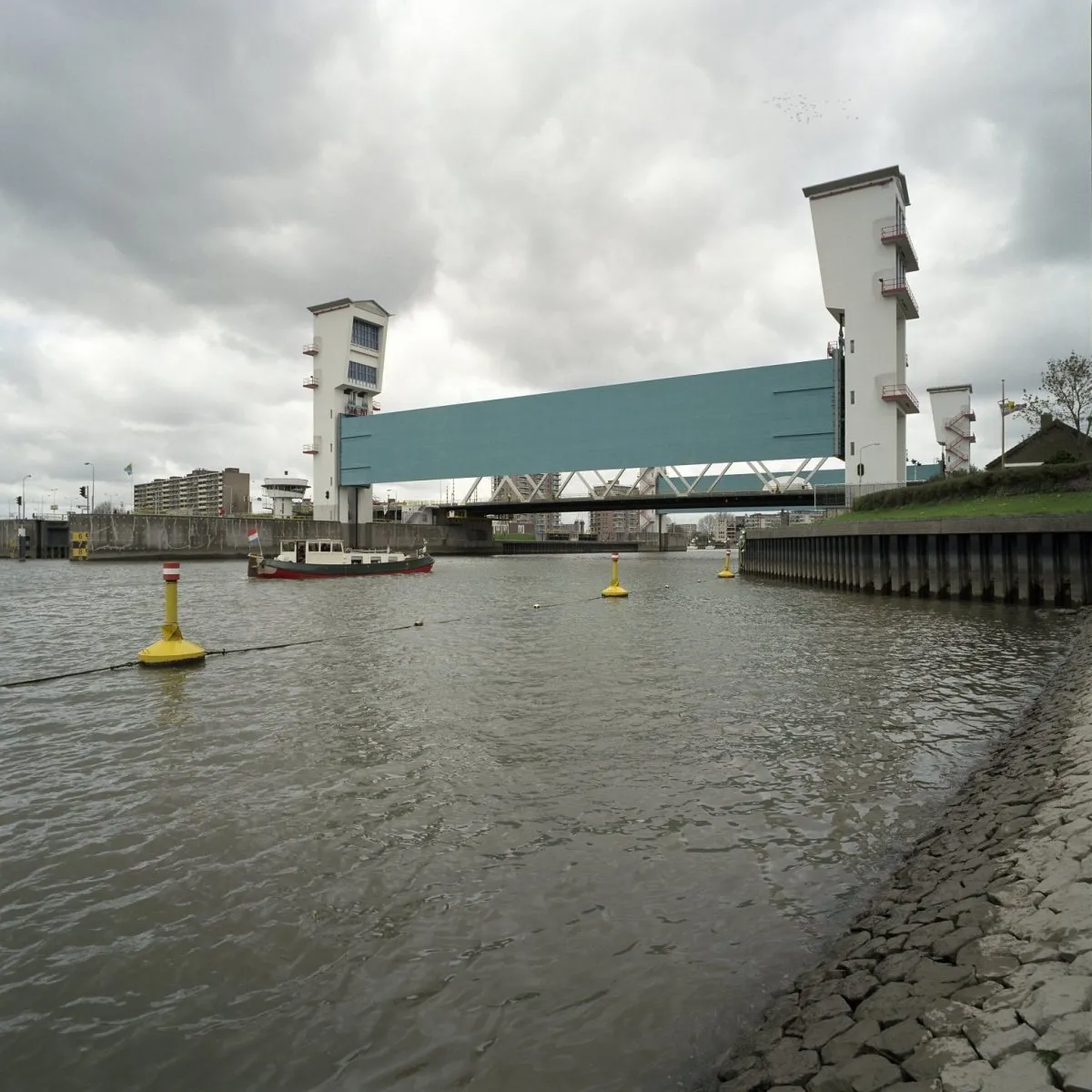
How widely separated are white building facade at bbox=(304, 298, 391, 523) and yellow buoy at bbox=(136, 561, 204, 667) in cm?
6295

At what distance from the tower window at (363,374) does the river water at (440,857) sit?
64358 millimetres

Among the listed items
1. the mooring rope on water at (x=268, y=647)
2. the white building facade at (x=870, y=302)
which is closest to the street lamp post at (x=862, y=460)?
the white building facade at (x=870, y=302)

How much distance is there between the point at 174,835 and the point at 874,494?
36205 millimetres

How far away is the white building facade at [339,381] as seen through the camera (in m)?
70.7

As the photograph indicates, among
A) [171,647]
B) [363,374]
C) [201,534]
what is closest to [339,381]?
[363,374]

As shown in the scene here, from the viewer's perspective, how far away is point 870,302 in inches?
1699

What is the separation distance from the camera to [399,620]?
19078mm

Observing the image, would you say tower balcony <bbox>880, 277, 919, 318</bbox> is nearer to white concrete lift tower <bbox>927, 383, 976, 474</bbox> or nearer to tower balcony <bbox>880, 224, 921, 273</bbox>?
tower balcony <bbox>880, 224, 921, 273</bbox>

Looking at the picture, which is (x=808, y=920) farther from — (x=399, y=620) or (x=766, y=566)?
(x=766, y=566)

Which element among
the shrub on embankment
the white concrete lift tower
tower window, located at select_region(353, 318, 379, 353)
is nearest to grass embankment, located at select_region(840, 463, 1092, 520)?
the shrub on embankment

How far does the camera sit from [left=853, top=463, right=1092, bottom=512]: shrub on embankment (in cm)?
2550

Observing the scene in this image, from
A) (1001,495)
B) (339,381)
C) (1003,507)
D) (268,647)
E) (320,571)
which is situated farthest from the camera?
(339,381)

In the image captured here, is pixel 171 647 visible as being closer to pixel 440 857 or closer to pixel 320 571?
pixel 440 857

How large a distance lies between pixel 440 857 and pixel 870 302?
46.7 metres
